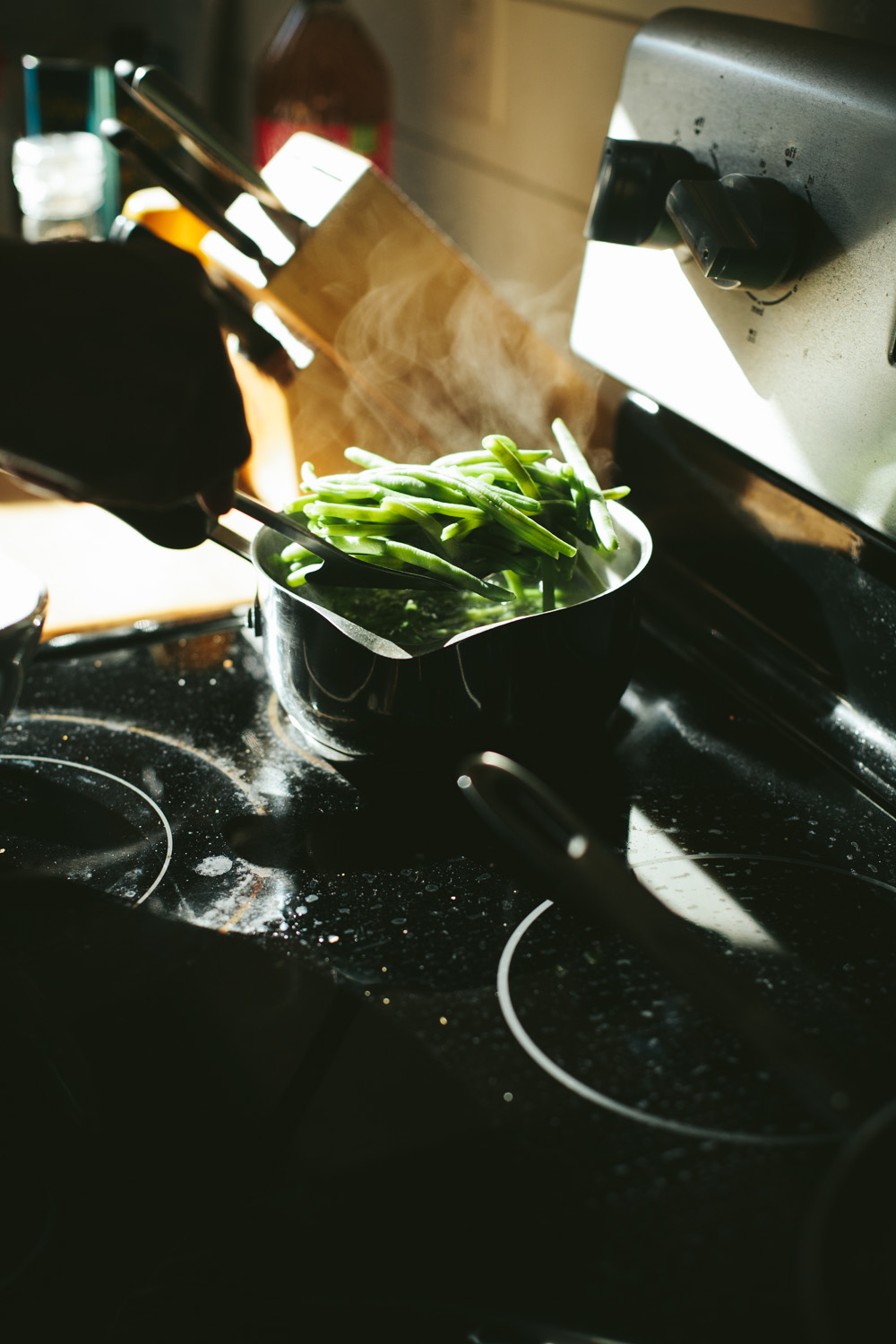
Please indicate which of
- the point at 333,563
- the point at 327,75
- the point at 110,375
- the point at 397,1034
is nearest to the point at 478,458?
the point at 333,563

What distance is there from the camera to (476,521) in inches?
24.8

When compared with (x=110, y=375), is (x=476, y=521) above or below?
below

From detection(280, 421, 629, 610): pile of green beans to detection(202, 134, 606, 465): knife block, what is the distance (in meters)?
0.25

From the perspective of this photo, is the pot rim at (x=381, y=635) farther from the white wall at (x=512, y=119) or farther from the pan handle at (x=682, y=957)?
the white wall at (x=512, y=119)

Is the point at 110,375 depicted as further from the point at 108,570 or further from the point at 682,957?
the point at 108,570

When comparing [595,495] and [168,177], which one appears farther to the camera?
A: [168,177]

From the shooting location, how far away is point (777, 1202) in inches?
14.5

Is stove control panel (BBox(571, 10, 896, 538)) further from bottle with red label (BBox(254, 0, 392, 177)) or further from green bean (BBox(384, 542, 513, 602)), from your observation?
bottle with red label (BBox(254, 0, 392, 177))

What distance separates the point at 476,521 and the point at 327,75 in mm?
918

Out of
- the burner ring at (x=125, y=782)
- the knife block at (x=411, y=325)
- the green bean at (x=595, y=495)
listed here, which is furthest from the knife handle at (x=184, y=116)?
the burner ring at (x=125, y=782)

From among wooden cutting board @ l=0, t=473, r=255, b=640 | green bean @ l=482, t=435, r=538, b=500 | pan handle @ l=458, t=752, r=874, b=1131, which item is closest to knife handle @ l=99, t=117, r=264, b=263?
wooden cutting board @ l=0, t=473, r=255, b=640

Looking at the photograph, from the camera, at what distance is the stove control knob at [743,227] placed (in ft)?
1.93

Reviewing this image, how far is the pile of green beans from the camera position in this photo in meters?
0.63

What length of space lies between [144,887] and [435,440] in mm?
516
